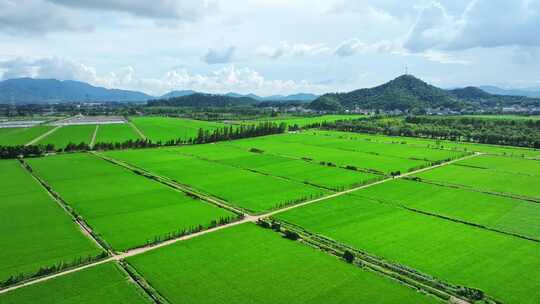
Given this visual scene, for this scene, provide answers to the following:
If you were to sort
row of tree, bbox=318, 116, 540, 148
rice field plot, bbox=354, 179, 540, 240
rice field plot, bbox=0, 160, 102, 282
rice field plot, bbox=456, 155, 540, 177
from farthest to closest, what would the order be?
row of tree, bbox=318, 116, 540, 148 → rice field plot, bbox=456, 155, 540, 177 → rice field plot, bbox=354, 179, 540, 240 → rice field plot, bbox=0, 160, 102, 282

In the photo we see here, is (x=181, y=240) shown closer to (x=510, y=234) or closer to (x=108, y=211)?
(x=108, y=211)

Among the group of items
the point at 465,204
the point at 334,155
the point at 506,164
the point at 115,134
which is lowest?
the point at 465,204

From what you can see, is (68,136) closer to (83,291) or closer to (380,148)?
(380,148)

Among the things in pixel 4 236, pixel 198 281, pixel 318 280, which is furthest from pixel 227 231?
pixel 4 236

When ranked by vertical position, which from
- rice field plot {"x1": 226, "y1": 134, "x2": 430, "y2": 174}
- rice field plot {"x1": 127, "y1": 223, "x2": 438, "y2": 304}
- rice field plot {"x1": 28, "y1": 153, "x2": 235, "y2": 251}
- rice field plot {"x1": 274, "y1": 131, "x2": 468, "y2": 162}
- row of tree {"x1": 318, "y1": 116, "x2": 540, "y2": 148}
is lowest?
rice field plot {"x1": 127, "y1": 223, "x2": 438, "y2": 304}

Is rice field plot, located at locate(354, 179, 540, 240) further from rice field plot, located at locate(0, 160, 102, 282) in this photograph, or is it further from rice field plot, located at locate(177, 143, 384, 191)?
rice field plot, located at locate(0, 160, 102, 282)

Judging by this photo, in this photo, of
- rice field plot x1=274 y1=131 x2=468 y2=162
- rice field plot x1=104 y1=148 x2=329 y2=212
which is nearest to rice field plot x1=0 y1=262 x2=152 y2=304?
rice field plot x1=104 y1=148 x2=329 y2=212

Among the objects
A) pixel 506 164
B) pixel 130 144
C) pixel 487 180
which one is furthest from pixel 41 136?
pixel 506 164
